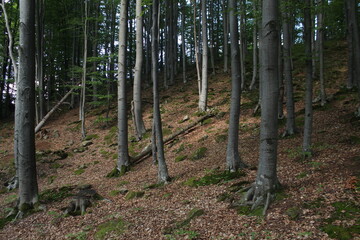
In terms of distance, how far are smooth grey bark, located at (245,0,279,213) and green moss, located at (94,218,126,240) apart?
2770 millimetres

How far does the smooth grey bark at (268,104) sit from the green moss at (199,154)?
5151 mm

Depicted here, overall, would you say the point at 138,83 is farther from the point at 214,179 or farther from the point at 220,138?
the point at 214,179


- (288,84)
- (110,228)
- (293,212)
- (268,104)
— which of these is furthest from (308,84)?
(110,228)

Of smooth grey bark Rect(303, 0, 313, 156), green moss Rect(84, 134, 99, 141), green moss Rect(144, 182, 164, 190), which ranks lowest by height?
green moss Rect(144, 182, 164, 190)

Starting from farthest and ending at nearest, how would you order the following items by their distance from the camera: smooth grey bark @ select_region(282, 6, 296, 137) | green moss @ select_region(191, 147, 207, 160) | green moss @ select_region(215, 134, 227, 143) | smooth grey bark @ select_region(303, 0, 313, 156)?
green moss @ select_region(215, 134, 227, 143) < green moss @ select_region(191, 147, 207, 160) < smooth grey bark @ select_region(282, 6, 296, 137) < smooth grey bark @ select_region(303, 0, 313, 156)

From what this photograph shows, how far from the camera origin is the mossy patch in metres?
6.90

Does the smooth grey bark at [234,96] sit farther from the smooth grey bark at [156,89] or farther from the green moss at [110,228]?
the green moss at [110,228]

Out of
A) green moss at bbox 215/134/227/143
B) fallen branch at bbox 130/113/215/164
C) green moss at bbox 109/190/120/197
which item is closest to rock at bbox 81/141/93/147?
fallen branch at bbox 130/113/215/164

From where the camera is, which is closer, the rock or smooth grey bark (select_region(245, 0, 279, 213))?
smooth grey bark (select_region(245, 0, 279, 213))

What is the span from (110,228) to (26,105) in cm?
418

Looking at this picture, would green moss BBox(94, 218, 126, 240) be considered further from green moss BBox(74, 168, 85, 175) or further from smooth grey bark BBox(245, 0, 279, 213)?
green moss BBox(74, 168, 85, 175)

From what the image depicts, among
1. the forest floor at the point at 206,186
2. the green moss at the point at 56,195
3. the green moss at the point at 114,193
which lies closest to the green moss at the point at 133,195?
the forest floor at the point at 206,186

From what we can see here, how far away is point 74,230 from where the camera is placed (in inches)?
→ 217

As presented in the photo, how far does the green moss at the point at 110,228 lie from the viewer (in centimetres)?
495
